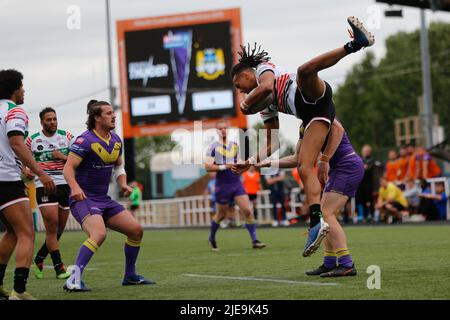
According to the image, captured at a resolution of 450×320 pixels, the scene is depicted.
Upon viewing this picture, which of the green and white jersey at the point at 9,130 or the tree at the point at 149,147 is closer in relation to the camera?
the green and white jersey at the point at 9,130

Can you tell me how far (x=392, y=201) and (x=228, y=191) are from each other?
33.2ft

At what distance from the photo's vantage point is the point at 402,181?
93.5 feet

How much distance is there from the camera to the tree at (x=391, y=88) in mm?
84062

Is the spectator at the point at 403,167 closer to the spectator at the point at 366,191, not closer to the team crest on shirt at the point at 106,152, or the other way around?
the spectator at the point at 366,191

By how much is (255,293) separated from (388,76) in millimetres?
82827

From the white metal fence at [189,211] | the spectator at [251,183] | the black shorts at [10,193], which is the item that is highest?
the black shorts at [10,193]

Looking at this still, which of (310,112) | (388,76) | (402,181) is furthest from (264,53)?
(388,76)

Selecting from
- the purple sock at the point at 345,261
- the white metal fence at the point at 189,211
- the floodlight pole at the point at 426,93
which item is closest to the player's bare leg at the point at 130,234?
the purple sock at the point at 345,261

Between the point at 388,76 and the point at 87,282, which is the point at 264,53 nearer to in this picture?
the point at 87,282

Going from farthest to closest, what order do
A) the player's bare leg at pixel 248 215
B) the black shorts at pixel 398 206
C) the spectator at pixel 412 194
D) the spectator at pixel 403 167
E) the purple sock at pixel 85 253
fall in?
1. the spectator at pixel 403 167
2. the spectator at pixel 412 194
3. the black shorts at pixel 398 206
4. the player's bare leg at pixel 248 215
5. the purple sock at pixel 85 253

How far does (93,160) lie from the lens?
10797 mm

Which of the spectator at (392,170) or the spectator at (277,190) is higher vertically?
the spectator at (392,170)

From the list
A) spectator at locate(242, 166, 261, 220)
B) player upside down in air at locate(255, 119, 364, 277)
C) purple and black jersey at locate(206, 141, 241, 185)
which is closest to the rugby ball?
player upside down in air at locate(255, 119, 364, 277)

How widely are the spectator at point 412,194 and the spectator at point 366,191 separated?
1019mm
